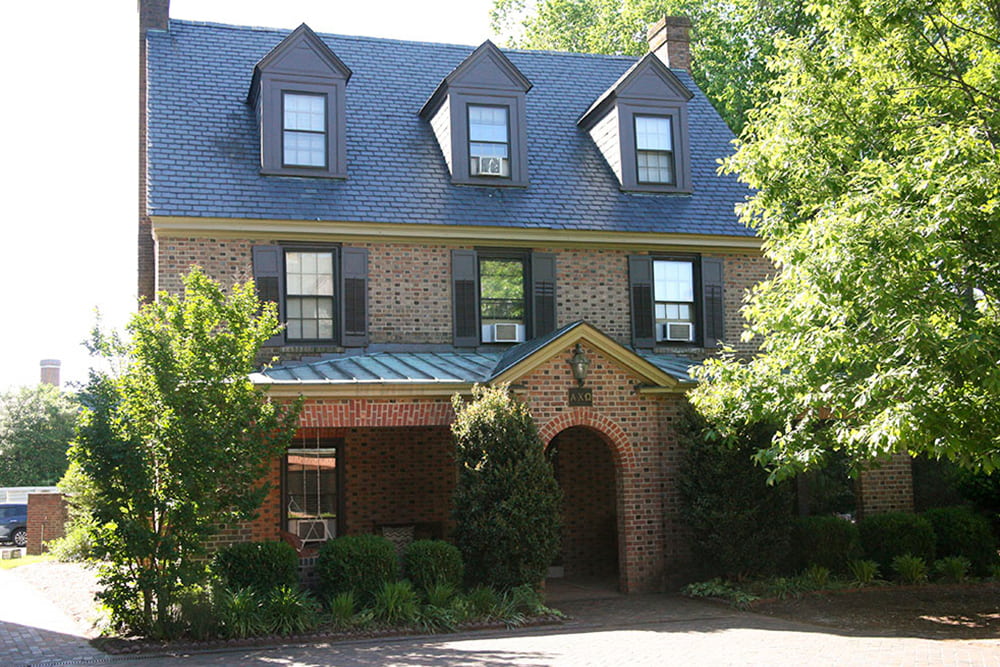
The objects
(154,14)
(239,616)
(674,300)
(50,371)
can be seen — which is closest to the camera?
(239,616)

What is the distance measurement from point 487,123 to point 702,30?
14455 millimetres

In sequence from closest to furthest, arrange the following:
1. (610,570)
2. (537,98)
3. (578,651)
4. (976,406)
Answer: (976,406)
(578,651)
(610,570)
(537,98)

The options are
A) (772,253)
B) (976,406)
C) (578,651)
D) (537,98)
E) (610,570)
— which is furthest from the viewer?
(537,98)

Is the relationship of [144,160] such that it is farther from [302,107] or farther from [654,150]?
[654,150]

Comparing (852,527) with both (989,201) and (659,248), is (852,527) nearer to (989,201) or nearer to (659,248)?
(659,248)

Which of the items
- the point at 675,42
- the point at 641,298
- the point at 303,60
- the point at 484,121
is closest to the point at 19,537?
the point at 303,60

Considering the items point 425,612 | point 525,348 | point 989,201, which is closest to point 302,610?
point 425,612

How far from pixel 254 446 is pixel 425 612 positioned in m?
3.09

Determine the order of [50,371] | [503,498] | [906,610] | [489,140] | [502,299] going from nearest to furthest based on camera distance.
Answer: [503,498] → [906,610] → [502,299] → [489,140] → [50,371]

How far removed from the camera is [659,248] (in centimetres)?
1906

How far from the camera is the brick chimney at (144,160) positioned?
63.1ft

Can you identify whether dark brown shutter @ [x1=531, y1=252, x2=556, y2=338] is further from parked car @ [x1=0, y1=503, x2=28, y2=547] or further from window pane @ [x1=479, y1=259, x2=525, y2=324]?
parked car @ [x1=0, y1=503, x2=28, y2=547]

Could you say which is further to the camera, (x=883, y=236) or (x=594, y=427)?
(x=594, y=427)

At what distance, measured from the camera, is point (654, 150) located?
2012 cm
